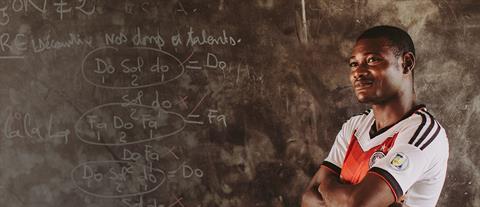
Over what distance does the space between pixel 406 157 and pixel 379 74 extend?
0.98ft

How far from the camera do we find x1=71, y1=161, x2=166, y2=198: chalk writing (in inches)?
104

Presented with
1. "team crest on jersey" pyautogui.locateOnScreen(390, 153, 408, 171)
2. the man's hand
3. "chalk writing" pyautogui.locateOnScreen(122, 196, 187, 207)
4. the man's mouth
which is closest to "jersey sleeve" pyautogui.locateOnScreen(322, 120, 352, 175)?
the man's hand

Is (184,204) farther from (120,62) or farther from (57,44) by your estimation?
(57,44)

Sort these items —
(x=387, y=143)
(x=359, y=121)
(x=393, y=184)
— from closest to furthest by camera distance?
(x=393, y=184), (x=387, y=143), (x=359, y=121)

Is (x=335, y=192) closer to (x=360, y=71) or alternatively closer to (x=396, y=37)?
(x=360, y=71)

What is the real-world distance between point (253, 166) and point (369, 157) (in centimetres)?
114

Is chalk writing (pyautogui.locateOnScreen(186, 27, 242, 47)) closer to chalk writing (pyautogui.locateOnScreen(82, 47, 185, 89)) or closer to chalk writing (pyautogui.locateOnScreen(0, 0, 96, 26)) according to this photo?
chalk writing (pyautogui.locateOnScreen(82, 47, 185, 89))

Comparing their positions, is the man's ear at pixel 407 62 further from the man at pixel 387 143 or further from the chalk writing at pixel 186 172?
the chalk writing at pixel 186 172

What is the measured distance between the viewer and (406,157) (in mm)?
1458

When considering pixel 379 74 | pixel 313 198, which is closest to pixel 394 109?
pixel 379 74

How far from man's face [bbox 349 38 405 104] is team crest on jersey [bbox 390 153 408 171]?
230 mm

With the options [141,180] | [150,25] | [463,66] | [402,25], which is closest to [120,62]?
[150,25]

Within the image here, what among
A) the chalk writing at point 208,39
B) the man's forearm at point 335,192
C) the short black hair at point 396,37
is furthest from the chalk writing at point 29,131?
the short black hair at point 396,37

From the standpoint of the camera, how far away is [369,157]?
1.58 meters
